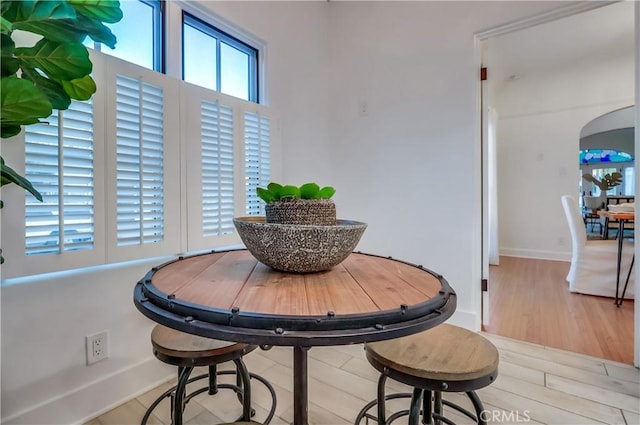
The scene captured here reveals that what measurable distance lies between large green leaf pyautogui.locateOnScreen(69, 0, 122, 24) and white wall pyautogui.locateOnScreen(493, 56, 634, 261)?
213 inches

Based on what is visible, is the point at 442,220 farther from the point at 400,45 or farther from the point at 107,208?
the point at 107,208

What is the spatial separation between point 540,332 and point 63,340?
9.53ft

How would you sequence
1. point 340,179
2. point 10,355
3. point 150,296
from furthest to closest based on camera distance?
point 340,179, point 10,355, point 150,296

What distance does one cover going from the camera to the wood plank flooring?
2096 mm

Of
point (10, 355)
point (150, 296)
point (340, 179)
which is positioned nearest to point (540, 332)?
point (340, 179)

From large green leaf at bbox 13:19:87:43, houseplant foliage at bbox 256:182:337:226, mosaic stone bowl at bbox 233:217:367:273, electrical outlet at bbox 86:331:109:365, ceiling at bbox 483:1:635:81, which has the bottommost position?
electrical outlet at bbox 86:331:109:365

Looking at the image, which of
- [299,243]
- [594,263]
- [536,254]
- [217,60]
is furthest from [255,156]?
[536,254]

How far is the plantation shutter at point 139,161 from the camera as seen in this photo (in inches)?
57.4

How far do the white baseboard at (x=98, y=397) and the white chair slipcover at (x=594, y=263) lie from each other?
3.73 meters

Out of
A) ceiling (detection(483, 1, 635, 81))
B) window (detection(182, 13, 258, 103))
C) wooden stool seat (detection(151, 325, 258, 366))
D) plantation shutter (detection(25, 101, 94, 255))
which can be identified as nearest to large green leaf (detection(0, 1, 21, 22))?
plantation shutter (detection(25, 101, 94, 255))

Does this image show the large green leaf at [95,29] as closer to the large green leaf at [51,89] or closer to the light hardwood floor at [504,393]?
the large green leaf at [51,89]

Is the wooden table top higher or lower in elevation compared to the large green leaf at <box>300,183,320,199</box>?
lower

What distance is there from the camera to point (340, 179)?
2.90 metres

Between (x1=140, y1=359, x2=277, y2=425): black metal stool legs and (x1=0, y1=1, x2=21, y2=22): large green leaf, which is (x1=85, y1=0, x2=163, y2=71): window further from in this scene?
(x1=140, y1=359, x2=277, y2=425): black metal stool legs
